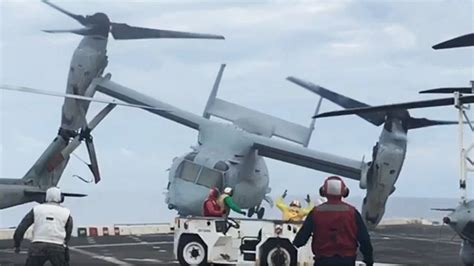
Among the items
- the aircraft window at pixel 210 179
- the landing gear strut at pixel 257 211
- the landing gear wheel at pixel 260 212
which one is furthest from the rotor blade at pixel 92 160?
the landing gear wheel at pixel 260 212

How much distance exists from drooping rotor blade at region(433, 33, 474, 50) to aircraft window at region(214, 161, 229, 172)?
1550 centimetres

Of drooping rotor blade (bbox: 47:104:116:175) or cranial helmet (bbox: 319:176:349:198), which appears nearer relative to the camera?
cranial helmet (bbox: 319:176:349:198)

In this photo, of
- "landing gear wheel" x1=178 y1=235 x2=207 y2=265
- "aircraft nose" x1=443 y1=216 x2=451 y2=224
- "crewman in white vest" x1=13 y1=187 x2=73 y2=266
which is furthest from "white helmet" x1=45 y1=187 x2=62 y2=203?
"aircraft nose" x1=443 y1=216 x2=451 y2=224

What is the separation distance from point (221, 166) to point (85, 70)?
19.1 ft

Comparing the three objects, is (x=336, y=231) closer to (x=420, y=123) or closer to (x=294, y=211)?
(x=294, y=211)

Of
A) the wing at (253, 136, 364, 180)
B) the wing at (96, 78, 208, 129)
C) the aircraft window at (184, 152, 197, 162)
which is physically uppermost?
the wing at (96, 78, 208, 129)

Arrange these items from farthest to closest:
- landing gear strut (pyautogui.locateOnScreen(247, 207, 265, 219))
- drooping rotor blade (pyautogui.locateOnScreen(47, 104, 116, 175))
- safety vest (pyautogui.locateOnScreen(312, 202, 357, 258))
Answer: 1. landing gear strut (pyautogui.locateOnScreen(247, 207, 265, 219))
2. drooping rotor blade (pyautogui.locateOnScreen(47, 104, 116, 175))
3. safety vest (pyautogui.locateOnScreen(312, 202, 357, 258))

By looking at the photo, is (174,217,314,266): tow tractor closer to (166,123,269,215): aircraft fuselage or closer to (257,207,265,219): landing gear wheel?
(166,123,269,215): aircraft fuselage

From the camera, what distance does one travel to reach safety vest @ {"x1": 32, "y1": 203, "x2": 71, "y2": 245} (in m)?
10.1

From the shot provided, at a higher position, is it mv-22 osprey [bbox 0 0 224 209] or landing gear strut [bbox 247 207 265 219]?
mv-22 osprey [bbox 0 0 224 209]

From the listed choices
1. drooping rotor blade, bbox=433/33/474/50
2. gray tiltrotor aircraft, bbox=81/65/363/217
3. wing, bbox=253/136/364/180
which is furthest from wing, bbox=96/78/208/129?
drooping rotor blade, bbox=433/33/474/50

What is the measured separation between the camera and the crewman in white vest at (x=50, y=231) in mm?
10086

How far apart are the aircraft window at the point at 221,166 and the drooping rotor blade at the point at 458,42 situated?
610 inches

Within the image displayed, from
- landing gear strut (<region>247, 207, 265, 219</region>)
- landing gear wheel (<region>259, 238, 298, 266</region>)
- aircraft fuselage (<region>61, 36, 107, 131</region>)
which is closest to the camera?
landing gear wheel (<region>259, 238, 298, 266</region>)
